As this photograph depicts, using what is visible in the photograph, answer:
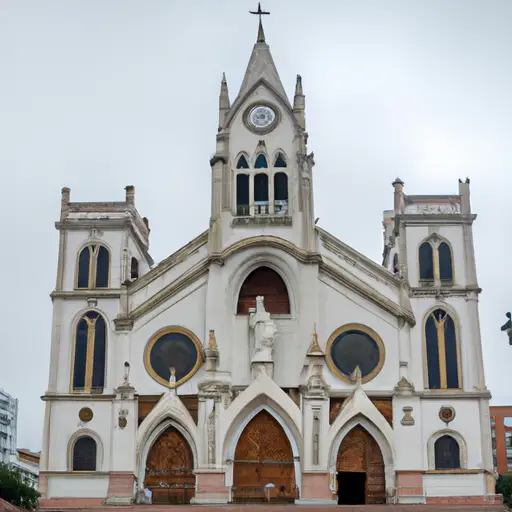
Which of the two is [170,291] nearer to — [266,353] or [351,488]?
[266,353]

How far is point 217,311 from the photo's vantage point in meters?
38.2

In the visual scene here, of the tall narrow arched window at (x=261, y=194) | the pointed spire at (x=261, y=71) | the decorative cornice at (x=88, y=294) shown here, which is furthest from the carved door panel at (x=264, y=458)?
the pointed spire at (x=261, y=71)

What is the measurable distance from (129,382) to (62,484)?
14.0 ft

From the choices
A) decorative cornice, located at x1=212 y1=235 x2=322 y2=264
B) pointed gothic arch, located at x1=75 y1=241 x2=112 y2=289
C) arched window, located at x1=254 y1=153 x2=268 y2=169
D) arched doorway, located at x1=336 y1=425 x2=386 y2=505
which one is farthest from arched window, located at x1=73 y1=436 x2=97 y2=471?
arched window, located at x1=254 y1=153 x2=268 y2=169

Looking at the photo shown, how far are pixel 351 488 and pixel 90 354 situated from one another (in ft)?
35.0

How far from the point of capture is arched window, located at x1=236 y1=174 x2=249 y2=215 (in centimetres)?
4003

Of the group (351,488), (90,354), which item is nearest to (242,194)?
(90,354)

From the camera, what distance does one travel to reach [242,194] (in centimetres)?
4038

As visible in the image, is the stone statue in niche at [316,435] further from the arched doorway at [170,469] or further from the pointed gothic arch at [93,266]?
the pointed gothic arch at [93,266]

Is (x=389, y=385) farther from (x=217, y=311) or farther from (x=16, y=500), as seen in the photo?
(x=16, y=500)

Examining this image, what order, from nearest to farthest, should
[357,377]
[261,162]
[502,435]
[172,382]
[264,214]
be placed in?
[357,377]
[172,382]
[264,214]
[261,162]
[502,435]

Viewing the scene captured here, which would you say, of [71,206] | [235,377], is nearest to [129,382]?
[235,377]

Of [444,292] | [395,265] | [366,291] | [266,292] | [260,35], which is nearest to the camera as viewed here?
[366,291]

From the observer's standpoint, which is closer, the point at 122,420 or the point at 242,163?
the point at 122,420
